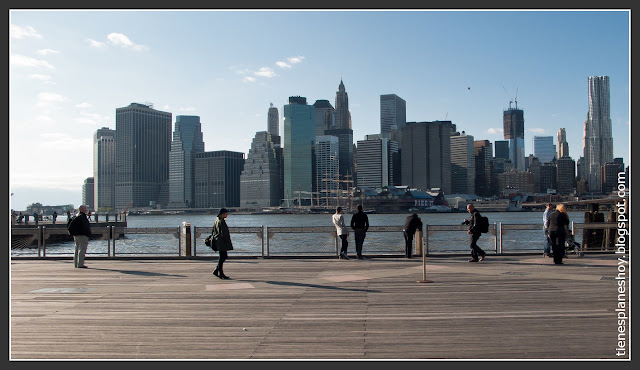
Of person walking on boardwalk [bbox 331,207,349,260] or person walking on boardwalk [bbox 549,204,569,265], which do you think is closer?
person walking on boardwalk [bbox 549,204,569,265]

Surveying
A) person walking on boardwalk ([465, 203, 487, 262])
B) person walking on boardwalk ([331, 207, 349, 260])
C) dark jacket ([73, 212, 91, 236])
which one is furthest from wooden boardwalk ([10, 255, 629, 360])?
person walking on boardwalk ([331, 207, 349, 260])

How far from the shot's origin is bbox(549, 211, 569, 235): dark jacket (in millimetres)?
16438

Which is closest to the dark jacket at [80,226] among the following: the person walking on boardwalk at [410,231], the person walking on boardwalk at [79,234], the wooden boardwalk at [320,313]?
the person walking on boardwalk at [79,234]

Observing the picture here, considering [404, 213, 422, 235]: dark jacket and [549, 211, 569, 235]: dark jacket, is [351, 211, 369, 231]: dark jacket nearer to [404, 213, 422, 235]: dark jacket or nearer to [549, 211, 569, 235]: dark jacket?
[404, 213, 422, 235]: dark jacket

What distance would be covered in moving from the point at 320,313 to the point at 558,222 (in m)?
9.62

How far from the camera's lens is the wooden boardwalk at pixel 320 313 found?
24.5 feet

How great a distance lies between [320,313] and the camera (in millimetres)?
9734

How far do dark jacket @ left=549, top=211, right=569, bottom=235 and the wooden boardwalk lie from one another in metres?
1.08

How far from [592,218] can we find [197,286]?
15247mm

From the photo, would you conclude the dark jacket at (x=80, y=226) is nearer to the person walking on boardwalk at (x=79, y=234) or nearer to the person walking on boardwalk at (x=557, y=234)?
the person walking on boardwalk at (x=79, y=234)

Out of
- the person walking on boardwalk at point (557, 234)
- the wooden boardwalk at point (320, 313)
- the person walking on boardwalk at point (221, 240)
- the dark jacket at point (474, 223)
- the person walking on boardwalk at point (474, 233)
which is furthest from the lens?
the dark jacket at point (474, 223)

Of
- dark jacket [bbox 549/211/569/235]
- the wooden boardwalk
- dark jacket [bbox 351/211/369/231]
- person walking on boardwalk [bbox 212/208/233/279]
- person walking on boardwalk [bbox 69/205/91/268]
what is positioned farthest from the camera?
dark jacket [bbox 351/211/369/231]

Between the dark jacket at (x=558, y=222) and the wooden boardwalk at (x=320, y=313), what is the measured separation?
1.08 m

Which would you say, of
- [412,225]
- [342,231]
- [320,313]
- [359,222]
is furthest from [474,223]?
[320,313]
